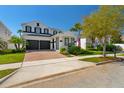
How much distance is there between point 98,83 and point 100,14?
9244 mm

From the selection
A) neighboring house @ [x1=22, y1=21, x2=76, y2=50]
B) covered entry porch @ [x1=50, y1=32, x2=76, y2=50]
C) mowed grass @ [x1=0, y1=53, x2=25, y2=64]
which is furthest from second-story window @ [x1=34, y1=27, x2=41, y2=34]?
mowed grass @ [x1=0, y1=53, x2=25, y2=64]

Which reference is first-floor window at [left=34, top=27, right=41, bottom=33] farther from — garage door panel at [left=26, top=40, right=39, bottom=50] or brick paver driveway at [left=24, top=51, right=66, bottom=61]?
brick paver driveway at [left=24, top=51, right=66, bottom=61]

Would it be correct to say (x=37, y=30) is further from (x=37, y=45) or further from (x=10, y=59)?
(x=10, y=59)

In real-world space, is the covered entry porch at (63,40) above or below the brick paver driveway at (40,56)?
above

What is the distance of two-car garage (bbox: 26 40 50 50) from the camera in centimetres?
3083

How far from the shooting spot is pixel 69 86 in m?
7.22

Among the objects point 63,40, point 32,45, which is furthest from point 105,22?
point 32,45

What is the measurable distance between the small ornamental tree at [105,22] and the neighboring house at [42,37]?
43.1 ft

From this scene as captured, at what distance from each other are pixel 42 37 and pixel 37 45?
176 centimetres

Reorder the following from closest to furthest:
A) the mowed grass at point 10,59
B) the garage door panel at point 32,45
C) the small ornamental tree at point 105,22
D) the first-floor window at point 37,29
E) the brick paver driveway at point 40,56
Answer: the mowed grass at point 10,59 < the small ornamental tree at point 105,22 < the brick paver driveway at point 40,56 < the garage door panel at point 32,45 < the first-floor window at point 37,29

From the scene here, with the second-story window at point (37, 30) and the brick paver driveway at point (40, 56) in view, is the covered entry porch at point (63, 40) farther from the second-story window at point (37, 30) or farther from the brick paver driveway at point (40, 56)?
the brick paver driveway at point (40, 56)

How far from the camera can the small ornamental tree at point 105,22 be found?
49.6 ft

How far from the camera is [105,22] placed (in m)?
15.2

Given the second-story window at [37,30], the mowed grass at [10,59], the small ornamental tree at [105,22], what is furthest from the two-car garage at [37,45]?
the small ornamental tree at [105,22]
